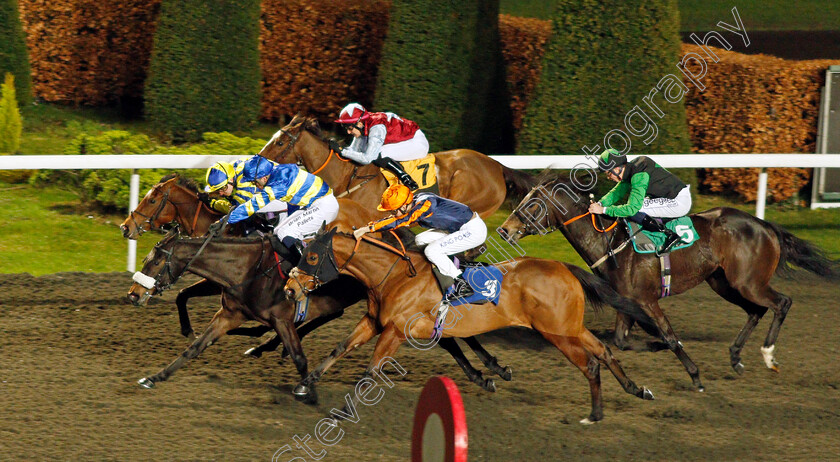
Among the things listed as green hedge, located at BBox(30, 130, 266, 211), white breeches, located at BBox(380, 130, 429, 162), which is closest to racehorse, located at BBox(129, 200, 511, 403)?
white breeches, located at BBox(380, 130, 429, 162)

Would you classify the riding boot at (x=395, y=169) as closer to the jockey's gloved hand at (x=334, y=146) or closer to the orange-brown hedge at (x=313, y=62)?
the jockey's gloved hand at (x=334, y=146)

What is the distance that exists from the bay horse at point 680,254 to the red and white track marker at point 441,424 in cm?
334

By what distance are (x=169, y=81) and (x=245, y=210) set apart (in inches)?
174

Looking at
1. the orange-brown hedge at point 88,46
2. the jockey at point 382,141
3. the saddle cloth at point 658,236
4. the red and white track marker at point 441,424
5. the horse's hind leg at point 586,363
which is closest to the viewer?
the red and white track marker at point 441,424

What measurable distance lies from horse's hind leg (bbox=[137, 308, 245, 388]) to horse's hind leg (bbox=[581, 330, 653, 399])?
80.5 inches

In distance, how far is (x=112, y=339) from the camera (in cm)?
646

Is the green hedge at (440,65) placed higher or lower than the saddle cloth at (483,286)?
higher

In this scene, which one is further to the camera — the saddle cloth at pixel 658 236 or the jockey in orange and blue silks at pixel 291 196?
the saddle cloth at pixel 658 236

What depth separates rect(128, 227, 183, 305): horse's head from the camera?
5363 mm

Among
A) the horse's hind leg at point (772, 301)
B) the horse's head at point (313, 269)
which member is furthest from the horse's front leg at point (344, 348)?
the horse's hind leg at point (772, 301)

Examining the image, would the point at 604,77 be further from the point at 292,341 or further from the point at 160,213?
the point at 292,341

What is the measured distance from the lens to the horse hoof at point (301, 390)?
17.8ft

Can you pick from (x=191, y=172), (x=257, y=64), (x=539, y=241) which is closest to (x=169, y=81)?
(x=257, y=64)

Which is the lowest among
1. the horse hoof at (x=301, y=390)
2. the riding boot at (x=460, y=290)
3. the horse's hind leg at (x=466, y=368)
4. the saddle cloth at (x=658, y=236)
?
the horse hoof at (x=301, y=390)
